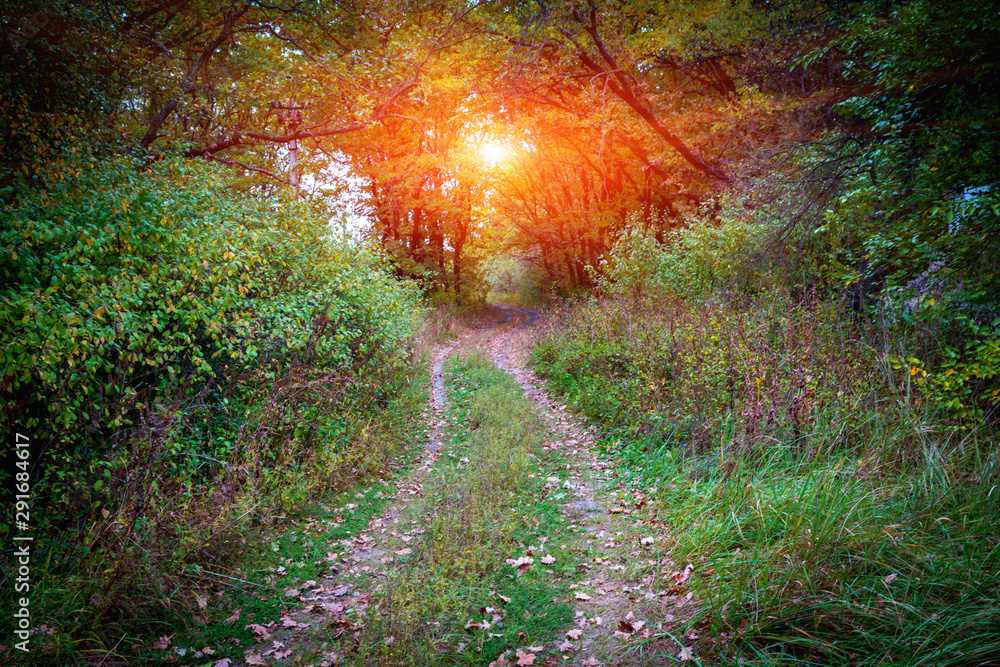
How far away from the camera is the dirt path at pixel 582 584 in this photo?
139 inches

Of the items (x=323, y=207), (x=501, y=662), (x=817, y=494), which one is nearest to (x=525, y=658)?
(x=501, y=662)

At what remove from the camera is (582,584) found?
4.40m

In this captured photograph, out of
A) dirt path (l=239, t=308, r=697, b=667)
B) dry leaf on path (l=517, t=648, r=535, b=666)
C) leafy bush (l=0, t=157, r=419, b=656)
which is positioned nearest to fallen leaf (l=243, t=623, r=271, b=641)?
dirt path (l=239, t=308, r=697, b=667)

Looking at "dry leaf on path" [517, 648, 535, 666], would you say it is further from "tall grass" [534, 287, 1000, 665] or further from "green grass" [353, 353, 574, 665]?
"tall grass" [534, 287, 1000, 665]

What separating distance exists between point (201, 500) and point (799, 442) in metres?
6.51

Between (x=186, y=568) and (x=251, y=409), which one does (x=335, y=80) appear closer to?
(x=251, y=409)

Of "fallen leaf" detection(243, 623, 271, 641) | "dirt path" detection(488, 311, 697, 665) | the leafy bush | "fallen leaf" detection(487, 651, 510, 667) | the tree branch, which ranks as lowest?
"dirt path" detection(488, 311, 697, 665)

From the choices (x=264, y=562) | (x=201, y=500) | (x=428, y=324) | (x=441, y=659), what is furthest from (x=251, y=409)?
(x=428, y=324)

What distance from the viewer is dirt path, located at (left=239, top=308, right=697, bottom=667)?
3.54 meters

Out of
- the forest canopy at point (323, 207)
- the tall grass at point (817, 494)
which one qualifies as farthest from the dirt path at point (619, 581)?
the forest canopy at point (323, 207)

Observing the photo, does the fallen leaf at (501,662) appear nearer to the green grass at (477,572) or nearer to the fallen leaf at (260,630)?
the green grass at (477,572)

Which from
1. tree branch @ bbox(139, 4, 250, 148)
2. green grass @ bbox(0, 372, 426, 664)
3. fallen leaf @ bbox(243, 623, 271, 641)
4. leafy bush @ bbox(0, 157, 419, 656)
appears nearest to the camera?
green grass @ bbox(0, 372, 426, 664)

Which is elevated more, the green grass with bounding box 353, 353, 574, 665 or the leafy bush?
the leafy bush

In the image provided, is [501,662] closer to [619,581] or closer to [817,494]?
[619,581]
